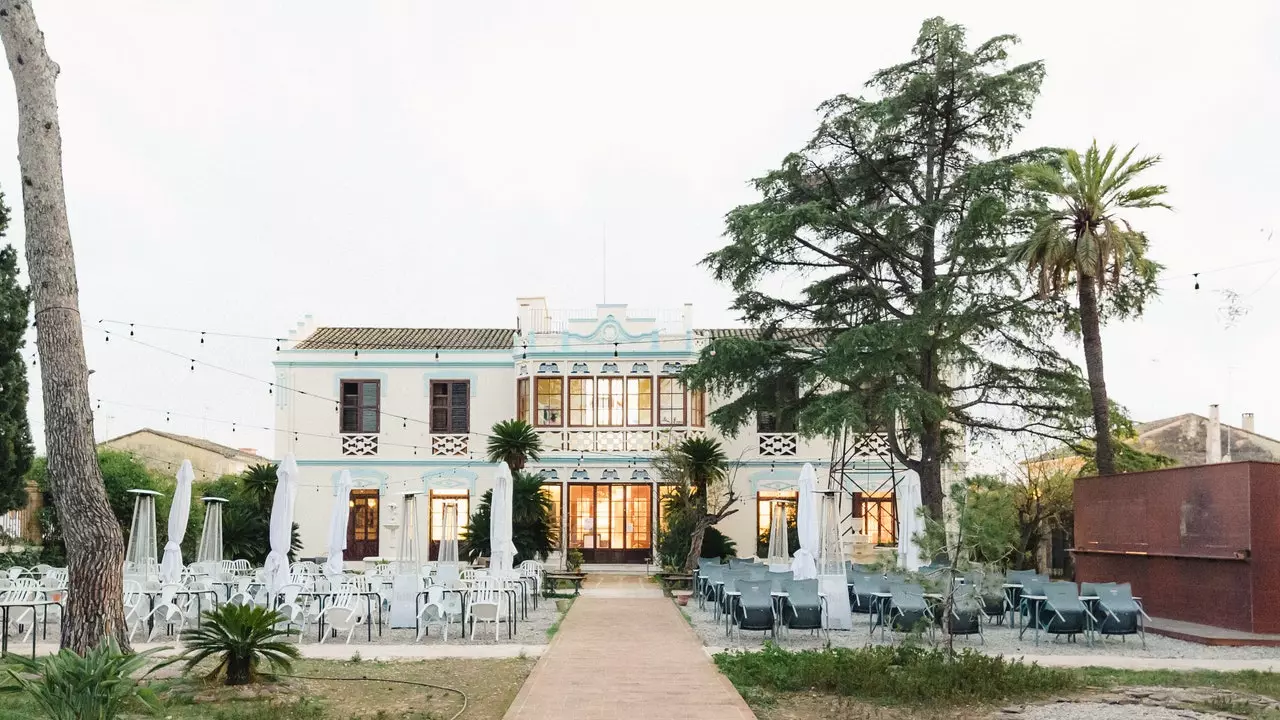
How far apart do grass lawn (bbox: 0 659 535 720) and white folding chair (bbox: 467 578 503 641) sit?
8.47 ft

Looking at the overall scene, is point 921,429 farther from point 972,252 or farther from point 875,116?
point 875,116

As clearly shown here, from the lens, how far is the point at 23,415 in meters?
21.2

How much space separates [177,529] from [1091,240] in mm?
16366

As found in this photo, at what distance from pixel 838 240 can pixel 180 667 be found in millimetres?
16957

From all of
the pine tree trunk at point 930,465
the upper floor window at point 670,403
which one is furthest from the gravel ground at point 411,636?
the upper floor window at point 670,403

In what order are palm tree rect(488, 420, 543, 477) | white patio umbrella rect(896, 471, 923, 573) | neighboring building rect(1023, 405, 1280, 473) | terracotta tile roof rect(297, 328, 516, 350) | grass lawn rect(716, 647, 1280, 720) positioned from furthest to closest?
neighboring building rect(1023, 405, 1280, 473), terracotta tile roof rect(297, 328, 516, 350), palm tree rect(488, 420, 543, 477), white patio umbrella rect(896, 471, 923, 573), grass lawn rect(716, 647, 1280, 720)

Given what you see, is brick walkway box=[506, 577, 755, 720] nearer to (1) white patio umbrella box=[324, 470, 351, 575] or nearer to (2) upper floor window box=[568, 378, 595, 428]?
(1) white patio umbrella box=[324, 470, 351, 575]

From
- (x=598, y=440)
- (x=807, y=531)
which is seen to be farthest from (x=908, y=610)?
(x=598, y=440)

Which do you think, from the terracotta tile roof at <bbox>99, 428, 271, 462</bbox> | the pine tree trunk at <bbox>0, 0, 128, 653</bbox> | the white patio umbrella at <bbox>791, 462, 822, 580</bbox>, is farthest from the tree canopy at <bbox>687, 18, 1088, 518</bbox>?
the terracotta tile roof at <bbox>99, 428, 271, 462</bbox>

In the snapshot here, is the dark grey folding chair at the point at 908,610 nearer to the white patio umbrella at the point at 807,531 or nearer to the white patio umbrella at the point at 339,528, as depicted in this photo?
the white patio umbrella at the point at 807,531

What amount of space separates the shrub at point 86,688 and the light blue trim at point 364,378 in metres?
23.1

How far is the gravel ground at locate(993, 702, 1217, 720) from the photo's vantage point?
29.2 feet

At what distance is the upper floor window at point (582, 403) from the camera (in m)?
30.2

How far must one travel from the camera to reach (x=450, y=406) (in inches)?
1235
